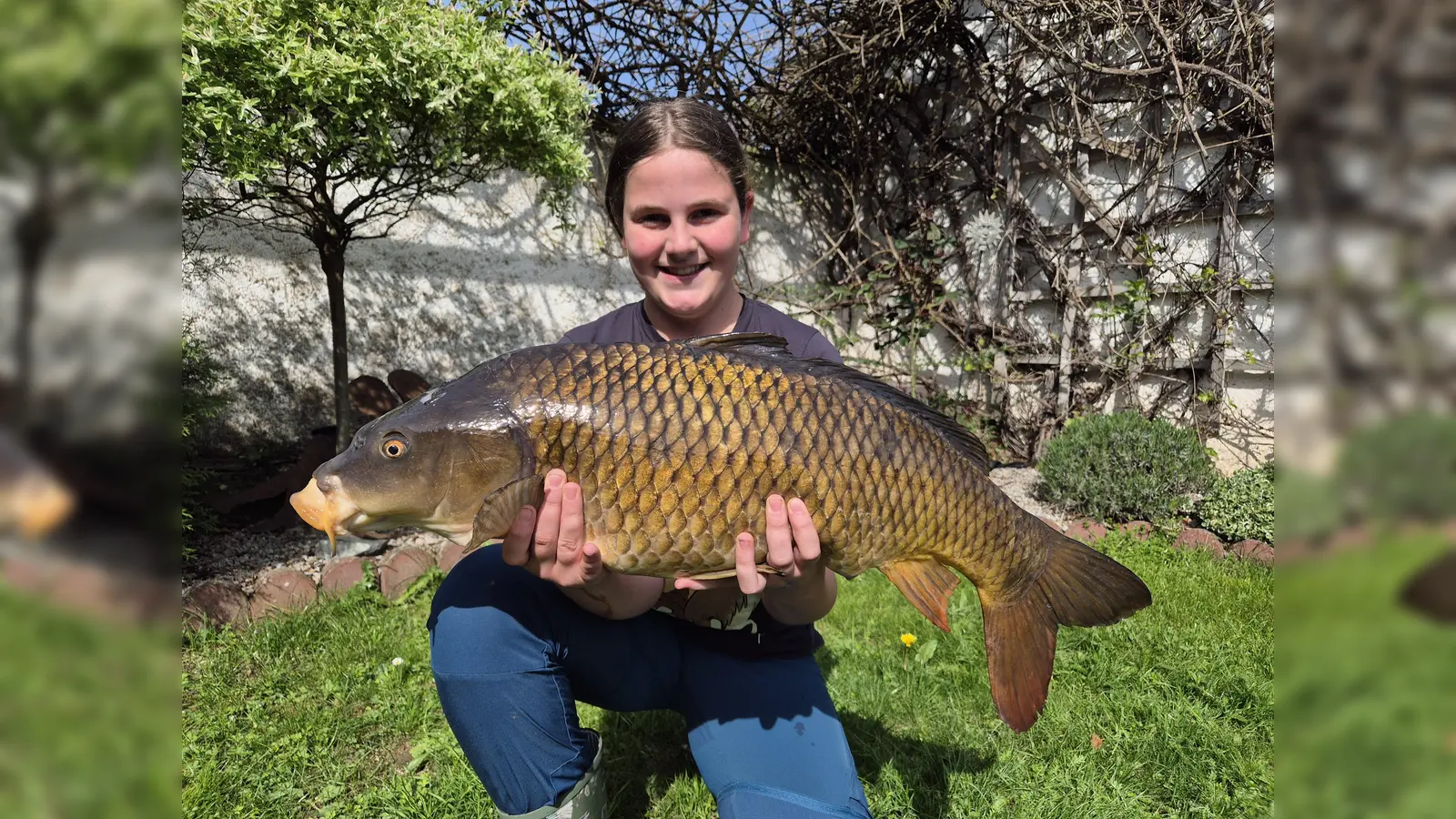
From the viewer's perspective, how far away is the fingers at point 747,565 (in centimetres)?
150

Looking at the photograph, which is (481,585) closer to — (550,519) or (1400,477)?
(550,519)

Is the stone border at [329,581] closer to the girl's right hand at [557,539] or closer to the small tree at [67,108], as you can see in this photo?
the girl's right hand at [557,539]

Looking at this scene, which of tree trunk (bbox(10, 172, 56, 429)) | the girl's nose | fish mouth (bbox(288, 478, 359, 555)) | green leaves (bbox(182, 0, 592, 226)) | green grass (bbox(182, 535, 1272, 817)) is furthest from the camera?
green leaves (bbox(182, 0, 592, 226))

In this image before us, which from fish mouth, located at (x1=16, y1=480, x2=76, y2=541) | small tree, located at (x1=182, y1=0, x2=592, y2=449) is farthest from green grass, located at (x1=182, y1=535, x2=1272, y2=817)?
fish mouth, located at (x1=16, y1=480, x2=76, y2=541)

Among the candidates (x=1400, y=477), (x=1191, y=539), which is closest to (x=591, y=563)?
(x=1400, y=477)

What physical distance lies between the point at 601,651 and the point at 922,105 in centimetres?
642

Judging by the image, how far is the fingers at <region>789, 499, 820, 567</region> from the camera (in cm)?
151

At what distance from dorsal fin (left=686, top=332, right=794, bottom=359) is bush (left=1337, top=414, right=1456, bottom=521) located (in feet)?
4.56

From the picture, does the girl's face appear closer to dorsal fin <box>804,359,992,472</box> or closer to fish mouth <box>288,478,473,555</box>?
dorsal fin <box>804,359,992,472</box>

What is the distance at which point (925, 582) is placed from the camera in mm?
1652

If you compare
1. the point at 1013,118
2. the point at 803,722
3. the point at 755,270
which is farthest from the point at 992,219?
the point at 803,722

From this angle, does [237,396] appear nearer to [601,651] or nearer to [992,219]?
[601,651]

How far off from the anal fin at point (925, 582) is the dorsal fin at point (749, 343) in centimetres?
54

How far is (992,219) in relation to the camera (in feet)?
21.1
